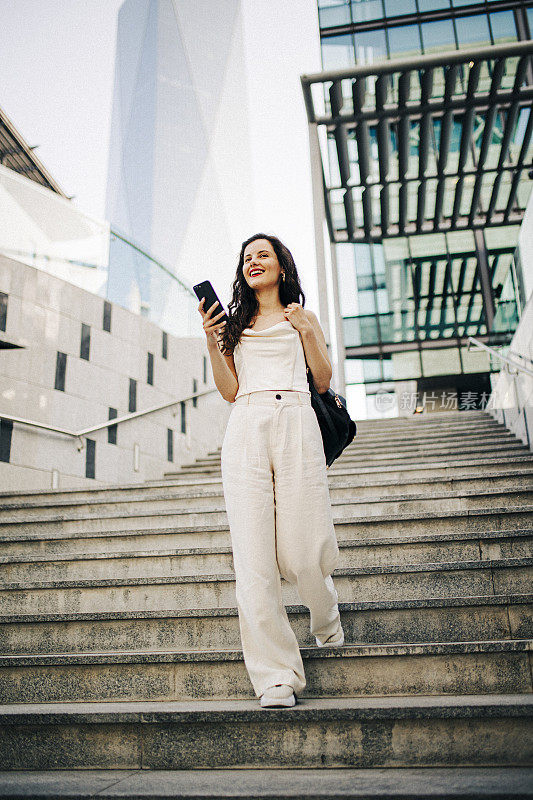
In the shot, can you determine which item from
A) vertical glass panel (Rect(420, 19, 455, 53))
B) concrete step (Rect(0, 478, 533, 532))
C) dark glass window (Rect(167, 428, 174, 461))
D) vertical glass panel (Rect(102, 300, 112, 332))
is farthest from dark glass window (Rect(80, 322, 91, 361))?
vertical glass panel (Rect(420, 19, 455, 53))

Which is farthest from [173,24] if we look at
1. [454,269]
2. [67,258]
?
→ [67,258]

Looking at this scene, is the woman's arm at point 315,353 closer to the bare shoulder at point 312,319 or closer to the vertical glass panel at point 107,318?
the bare shoulder at point 312,319

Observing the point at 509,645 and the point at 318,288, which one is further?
the point at 318,288

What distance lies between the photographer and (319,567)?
2.23 metres

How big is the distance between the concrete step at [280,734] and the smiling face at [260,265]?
61.3 inches

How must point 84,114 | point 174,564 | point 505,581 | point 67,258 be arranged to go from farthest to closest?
point 84,114 → point 67,258 → point 174,564 → point 505,581

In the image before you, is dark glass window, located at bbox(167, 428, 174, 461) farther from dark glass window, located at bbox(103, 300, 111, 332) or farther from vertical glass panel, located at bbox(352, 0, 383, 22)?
vertical glass panel, located at bbox(352, 0, 383, 22)

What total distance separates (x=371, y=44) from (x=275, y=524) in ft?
68.7

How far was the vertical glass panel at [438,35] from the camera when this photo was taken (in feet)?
61.4

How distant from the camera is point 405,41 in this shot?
18.8 meters

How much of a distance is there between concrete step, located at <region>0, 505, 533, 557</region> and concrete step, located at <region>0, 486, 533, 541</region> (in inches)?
3.1

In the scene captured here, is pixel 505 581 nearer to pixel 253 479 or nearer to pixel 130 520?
pixel 253 479

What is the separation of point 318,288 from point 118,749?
802 cm

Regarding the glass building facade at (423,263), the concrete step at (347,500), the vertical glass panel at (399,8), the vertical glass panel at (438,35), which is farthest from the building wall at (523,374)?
the vertical glass panel at (399,8)
